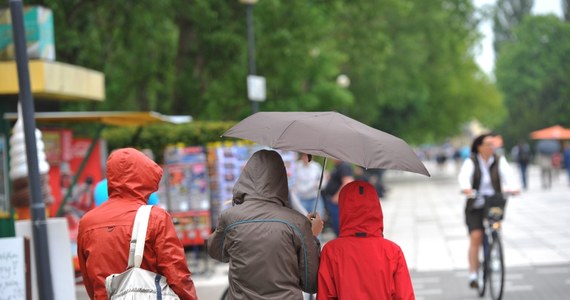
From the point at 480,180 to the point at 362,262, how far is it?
4.96 m

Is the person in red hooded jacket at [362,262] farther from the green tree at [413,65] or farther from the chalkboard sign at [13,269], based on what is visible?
the green tree at [413,65]

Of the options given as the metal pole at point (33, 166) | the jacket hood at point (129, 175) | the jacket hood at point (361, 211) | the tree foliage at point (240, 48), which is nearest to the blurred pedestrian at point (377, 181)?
the tree foliage at point (240, 48)

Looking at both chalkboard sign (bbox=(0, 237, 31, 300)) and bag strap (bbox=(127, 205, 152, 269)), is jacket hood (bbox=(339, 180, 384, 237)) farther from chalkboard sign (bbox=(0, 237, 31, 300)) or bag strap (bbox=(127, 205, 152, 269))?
chalkboard sign (bbox=(0, 237, 31, 300))

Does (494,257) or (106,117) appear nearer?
(494,257)

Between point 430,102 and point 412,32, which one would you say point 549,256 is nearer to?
point 412,32

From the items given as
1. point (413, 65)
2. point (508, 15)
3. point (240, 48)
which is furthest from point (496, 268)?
point (508, 15)

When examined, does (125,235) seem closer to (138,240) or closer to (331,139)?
(138,240)

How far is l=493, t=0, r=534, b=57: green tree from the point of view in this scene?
10038 cm

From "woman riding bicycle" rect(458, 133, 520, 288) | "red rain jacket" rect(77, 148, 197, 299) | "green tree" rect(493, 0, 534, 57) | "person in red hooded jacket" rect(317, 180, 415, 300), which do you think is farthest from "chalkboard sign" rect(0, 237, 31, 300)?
"green tree" rect(493, 0, 534, 57)

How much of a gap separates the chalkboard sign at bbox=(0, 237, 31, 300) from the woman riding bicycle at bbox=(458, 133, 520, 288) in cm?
445

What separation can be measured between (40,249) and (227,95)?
19480 millimetres

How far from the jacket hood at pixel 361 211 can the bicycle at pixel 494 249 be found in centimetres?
461

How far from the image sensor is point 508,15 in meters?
102

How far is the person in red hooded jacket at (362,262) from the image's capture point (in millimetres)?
4605
